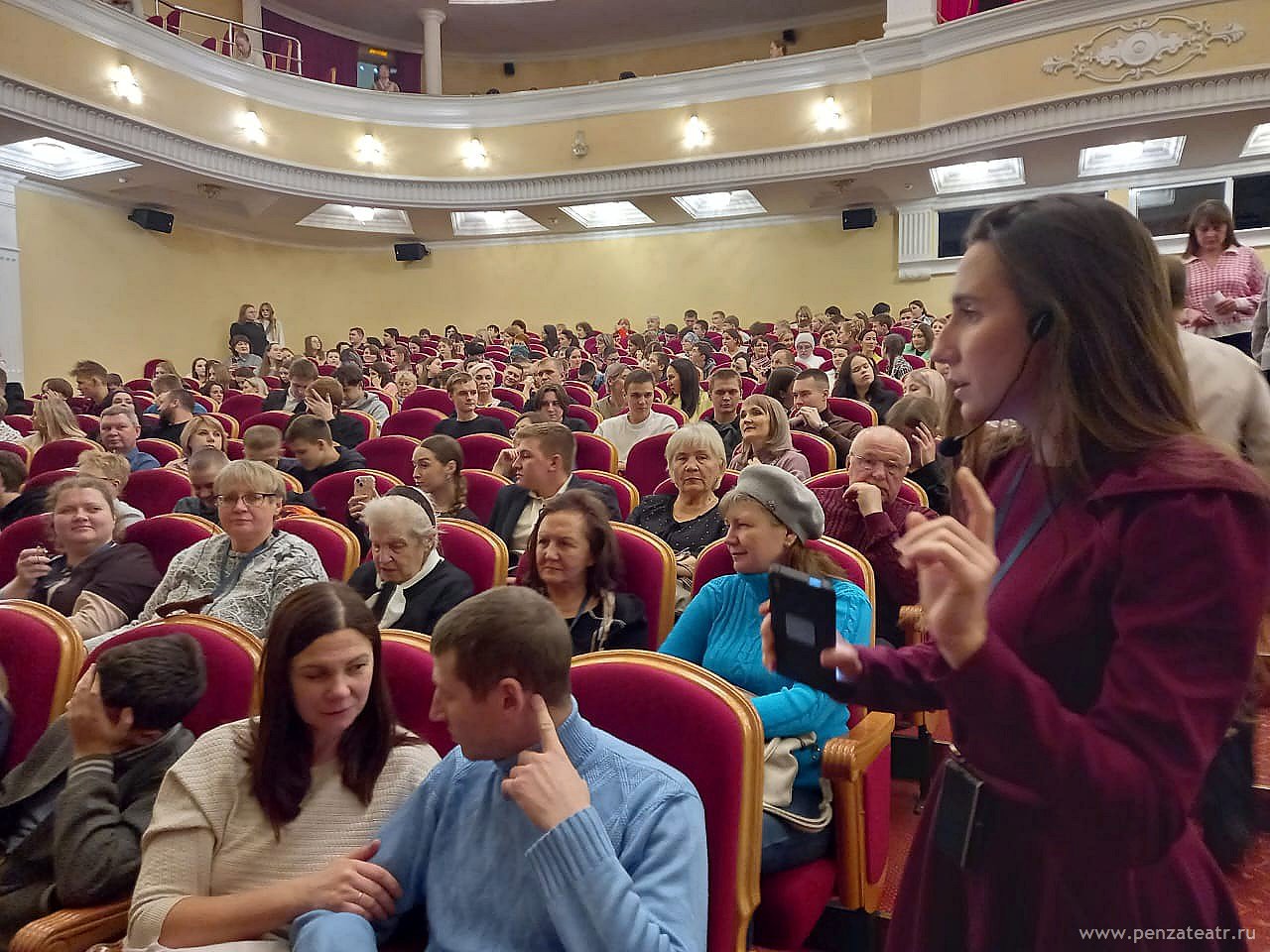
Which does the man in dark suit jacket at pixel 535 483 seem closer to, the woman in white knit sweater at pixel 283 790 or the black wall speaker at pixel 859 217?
the woman in white knit sweater at pixel 283 790

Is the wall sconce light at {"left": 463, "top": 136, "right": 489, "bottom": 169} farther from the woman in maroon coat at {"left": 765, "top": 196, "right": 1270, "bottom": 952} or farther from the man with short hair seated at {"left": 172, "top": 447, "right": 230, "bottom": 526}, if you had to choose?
the woman in maroon coat at {"left": 765, "top": 196, "right": 1270, "bottom": 952}

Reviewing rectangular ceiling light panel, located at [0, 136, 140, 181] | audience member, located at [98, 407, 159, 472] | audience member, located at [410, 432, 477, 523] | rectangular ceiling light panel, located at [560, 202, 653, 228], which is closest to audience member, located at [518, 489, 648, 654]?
audience member, located at [410, 432, 477, 523]

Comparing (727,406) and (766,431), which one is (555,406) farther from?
(766,431)

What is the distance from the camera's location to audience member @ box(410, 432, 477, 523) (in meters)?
2.94

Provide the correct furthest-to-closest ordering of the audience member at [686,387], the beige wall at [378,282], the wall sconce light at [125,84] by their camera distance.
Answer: the beige wall at [378,282] → the wall sconce light at [125,84] → the audience member at [686,387]

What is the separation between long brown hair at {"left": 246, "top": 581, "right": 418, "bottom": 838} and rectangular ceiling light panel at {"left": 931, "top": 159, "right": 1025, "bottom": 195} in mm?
9522

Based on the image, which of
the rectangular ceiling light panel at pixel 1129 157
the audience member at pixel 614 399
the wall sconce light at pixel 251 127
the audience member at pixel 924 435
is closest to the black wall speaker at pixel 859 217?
the rectangular ceiling light panel at pixel 1129 157

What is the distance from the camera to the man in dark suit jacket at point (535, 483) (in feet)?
8.85

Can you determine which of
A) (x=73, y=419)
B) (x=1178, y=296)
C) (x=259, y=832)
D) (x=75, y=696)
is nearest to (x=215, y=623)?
(x=75, y=696)

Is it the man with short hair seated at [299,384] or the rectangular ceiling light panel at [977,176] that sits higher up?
the rectangular ceiling light panel at [977,176]

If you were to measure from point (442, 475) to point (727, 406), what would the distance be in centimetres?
131

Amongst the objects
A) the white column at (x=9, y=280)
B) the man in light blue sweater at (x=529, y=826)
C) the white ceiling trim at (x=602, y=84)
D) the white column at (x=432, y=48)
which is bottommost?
the man in light blue sweater at (x=529, y=826)

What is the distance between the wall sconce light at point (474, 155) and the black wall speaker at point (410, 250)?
1.90 m

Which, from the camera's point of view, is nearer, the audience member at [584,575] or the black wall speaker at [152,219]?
the audience member at [584,575]
